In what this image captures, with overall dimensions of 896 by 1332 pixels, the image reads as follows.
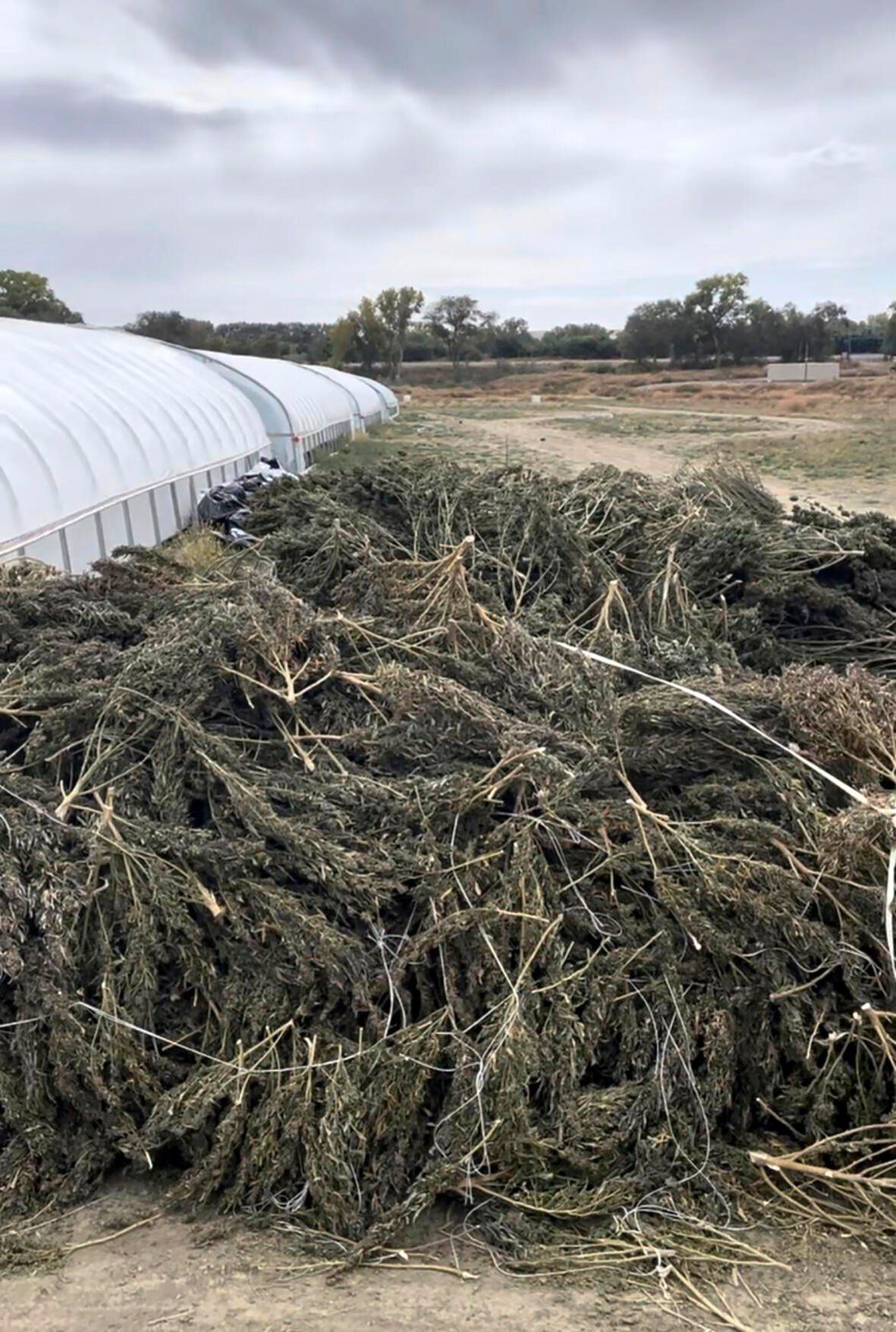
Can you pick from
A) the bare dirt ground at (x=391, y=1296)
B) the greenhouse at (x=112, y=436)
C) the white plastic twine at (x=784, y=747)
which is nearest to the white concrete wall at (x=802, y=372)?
the greenhouse at (x=112, y=436)

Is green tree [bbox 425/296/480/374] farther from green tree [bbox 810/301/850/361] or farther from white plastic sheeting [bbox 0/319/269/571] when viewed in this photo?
white plastic sheeting [bbox 0/319/269/571]

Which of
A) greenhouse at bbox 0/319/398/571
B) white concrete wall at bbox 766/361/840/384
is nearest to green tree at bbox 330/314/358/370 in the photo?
white concrete wall at bbox 766/361/840/384

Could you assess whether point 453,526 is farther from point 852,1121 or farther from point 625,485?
point 852,1121

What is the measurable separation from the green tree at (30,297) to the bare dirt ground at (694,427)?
31.5 metres

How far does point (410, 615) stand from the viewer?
23.4 feet

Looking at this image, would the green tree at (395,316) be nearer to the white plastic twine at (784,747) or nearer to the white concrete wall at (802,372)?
the white concrete wall at (802,372)

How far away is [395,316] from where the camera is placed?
283 ft

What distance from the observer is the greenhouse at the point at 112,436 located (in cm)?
1061

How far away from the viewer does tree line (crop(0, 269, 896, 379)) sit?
8244 cm

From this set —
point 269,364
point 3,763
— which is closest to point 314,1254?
point 3,763

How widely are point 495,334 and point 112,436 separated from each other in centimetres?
9209

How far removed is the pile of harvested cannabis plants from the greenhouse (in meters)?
4.70

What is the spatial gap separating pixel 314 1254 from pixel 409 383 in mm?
89037

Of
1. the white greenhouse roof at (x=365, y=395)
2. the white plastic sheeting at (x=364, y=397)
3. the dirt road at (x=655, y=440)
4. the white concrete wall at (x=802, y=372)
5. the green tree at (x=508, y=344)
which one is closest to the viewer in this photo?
the dirt road at (x=655, y=440)
